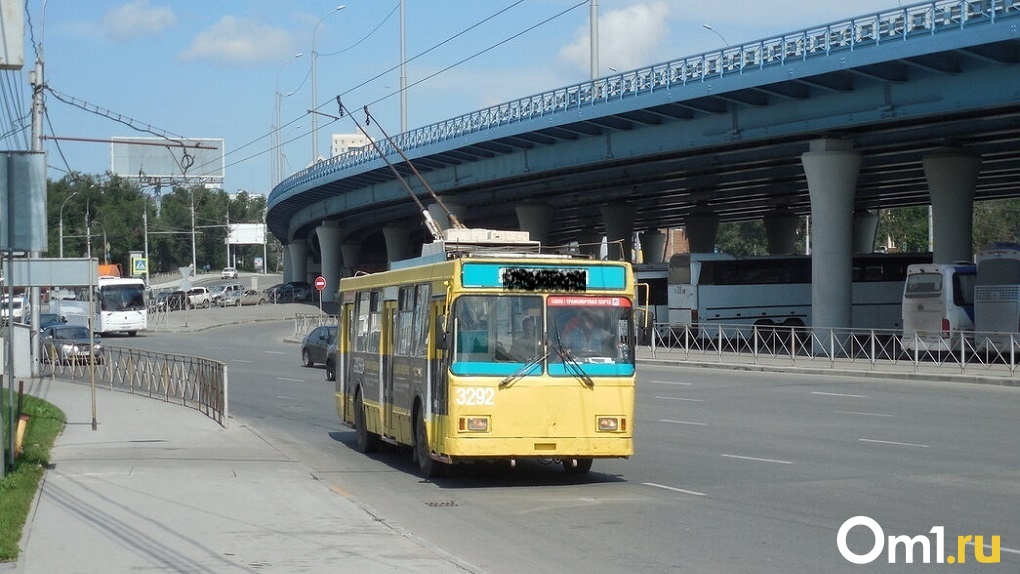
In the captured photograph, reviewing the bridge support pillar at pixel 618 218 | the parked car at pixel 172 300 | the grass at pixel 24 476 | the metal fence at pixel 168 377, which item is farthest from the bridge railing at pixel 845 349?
the parked car at pixel 172 300

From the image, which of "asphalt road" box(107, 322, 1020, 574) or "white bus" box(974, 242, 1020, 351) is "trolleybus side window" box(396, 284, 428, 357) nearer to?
"asphalt road" box(107, 322, 1020, 574)

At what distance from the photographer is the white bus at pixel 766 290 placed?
48.7 meters

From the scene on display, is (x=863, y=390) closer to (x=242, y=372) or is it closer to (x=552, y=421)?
(x=552, y=421)

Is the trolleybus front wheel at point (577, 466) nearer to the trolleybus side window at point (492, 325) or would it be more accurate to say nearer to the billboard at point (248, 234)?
the trolleybus side window at point (492, 325)

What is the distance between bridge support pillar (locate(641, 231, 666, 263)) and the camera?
10462 centimetres

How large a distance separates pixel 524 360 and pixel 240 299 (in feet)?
287

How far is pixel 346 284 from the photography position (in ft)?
64.3

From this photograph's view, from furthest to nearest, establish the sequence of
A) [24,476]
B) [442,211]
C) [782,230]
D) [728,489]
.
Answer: [782,230]
[442,211]
[728,489]
[24,476]

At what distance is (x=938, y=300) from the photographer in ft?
126

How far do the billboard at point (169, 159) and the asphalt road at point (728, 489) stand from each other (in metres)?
13.4

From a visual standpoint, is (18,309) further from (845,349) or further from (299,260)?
(845,349)

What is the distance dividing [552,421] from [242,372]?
86.4ft

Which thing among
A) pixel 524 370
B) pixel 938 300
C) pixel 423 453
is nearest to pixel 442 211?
pixel 938 300

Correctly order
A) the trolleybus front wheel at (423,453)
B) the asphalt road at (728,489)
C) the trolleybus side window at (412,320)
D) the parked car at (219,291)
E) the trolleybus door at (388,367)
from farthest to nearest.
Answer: the parked car at (219,291) → the trolleybus door at (388,367) → the trolleybus side window at (412,320) → the trolleybus front wheel at (423,453) → the asphalt road at (728,489)
